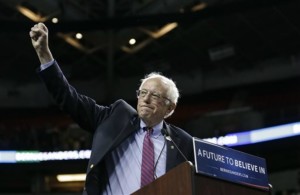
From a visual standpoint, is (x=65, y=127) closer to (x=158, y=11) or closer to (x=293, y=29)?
(x=158, y=11)

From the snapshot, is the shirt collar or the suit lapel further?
the shirt collar

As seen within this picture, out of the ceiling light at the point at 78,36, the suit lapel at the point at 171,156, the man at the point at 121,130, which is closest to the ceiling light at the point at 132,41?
the ceiling light at the point at 78,36

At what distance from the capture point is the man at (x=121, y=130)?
249 centimetres

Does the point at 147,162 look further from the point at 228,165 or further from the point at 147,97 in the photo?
the point at 228,165

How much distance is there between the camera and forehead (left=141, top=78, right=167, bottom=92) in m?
2.66

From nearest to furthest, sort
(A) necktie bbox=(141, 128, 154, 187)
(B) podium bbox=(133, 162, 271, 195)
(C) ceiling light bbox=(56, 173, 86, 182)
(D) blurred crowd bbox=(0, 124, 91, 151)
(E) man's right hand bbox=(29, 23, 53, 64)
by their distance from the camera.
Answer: (B) podium bbox=(133, 162, 271, 195) < (A) necktie bbox=(141, 128, 154, 187) < (E) man's right hand bbox=(29, 23, 53, 64) < (D) blurred crowd bbox=(0, 124, 91, 151) < (C) ceiling light bbox=(56, 173, 86, 182)

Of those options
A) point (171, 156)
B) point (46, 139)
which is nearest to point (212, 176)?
point (171, 156)

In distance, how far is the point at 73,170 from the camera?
1614 centimetres

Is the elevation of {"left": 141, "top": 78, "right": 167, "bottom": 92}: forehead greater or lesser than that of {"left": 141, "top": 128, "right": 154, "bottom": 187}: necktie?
greater

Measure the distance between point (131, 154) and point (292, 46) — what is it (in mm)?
15805

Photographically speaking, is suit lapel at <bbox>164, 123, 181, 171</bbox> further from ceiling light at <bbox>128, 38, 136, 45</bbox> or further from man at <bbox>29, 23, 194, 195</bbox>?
ceiling light at <bbox>128, 38, 136, 45</bbox>

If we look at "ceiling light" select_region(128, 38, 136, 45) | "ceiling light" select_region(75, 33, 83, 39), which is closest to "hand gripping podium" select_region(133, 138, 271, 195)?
"ceiling light" select_region(75, 33, 83, 39)

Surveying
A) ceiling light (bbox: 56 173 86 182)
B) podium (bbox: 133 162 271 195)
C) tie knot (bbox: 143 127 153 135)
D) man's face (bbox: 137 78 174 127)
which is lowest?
podium (bbox: 133 162 271 195)

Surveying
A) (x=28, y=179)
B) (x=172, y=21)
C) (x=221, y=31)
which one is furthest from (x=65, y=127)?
(x=221, y=31)
